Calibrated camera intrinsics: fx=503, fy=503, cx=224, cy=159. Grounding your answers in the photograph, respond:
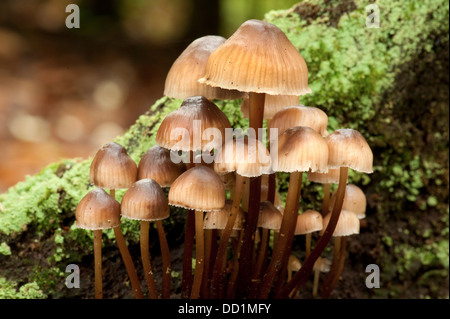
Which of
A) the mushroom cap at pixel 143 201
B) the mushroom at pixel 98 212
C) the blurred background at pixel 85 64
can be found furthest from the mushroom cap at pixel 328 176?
the blurred background at pixel 85 64

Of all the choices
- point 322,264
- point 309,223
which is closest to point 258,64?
point 309,223

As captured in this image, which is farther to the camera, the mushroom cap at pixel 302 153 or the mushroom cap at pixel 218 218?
the mushroom cap at pixel 218 218

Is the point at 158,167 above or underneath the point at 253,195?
above

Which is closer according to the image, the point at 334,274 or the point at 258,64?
the point at 258,64

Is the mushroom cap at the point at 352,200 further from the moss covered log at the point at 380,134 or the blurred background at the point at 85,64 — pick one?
the blurred background at the point at 85,64

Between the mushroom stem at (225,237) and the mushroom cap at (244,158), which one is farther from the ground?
the mushroom cap at (244,158)

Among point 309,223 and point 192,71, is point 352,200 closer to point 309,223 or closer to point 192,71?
point 309,223

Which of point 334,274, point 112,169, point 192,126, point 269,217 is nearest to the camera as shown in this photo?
point 192,126
